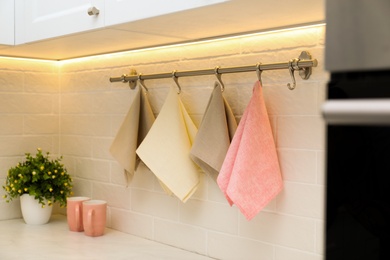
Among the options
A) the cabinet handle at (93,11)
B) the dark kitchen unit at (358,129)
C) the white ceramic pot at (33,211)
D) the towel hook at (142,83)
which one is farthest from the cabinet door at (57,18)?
the dark kitchen unit at (358,129)

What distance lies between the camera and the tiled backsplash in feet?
4.25

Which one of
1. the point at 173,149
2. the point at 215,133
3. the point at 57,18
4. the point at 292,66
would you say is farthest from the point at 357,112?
the point at 57,18

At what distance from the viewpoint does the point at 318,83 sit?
126 centimetres

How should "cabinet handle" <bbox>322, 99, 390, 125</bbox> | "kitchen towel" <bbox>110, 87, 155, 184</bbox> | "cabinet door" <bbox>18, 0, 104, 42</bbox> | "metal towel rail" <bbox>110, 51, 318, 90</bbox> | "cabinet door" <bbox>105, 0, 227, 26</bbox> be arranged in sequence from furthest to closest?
"kitchen towel" <bbox>110, 87, 155, 184</bbox> → "cabinet door" <bbox>18, 0, 104, 42</bbox> → "metal towel rail" <bbox>110, 51, 318, 90</bbox> → "cabinet door" <bbox>105, 0, 227, 26</bbox> → "cabinet handle" <bbox>322, 99, 390, 125</bbox>

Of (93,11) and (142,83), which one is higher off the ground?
(93,11)

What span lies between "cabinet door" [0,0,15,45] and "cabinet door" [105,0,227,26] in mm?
504

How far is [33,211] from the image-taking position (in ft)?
6.27

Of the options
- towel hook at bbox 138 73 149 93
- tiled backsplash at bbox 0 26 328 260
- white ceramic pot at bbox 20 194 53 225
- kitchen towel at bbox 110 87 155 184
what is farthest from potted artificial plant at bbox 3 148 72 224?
towel hook at bbox 138 73 149 93

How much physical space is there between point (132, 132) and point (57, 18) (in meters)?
0.39

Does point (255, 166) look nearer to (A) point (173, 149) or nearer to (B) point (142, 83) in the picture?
(A) point (173, 149)

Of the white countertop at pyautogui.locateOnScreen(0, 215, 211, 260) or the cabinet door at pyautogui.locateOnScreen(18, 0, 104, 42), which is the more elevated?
the cabinet door at pyautogui.locateOnScreen(18, 0, 104, 42)

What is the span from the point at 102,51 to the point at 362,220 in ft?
4.46

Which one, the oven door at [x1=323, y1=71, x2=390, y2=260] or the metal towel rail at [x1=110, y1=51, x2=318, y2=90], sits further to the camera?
the metal towel rail at [x1=110, y1=51, x2=318, y2=90]

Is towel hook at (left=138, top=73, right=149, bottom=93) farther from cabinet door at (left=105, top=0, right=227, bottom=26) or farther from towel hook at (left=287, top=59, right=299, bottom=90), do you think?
towel hook at (left=287, top=59, right=299, bottom=90)
